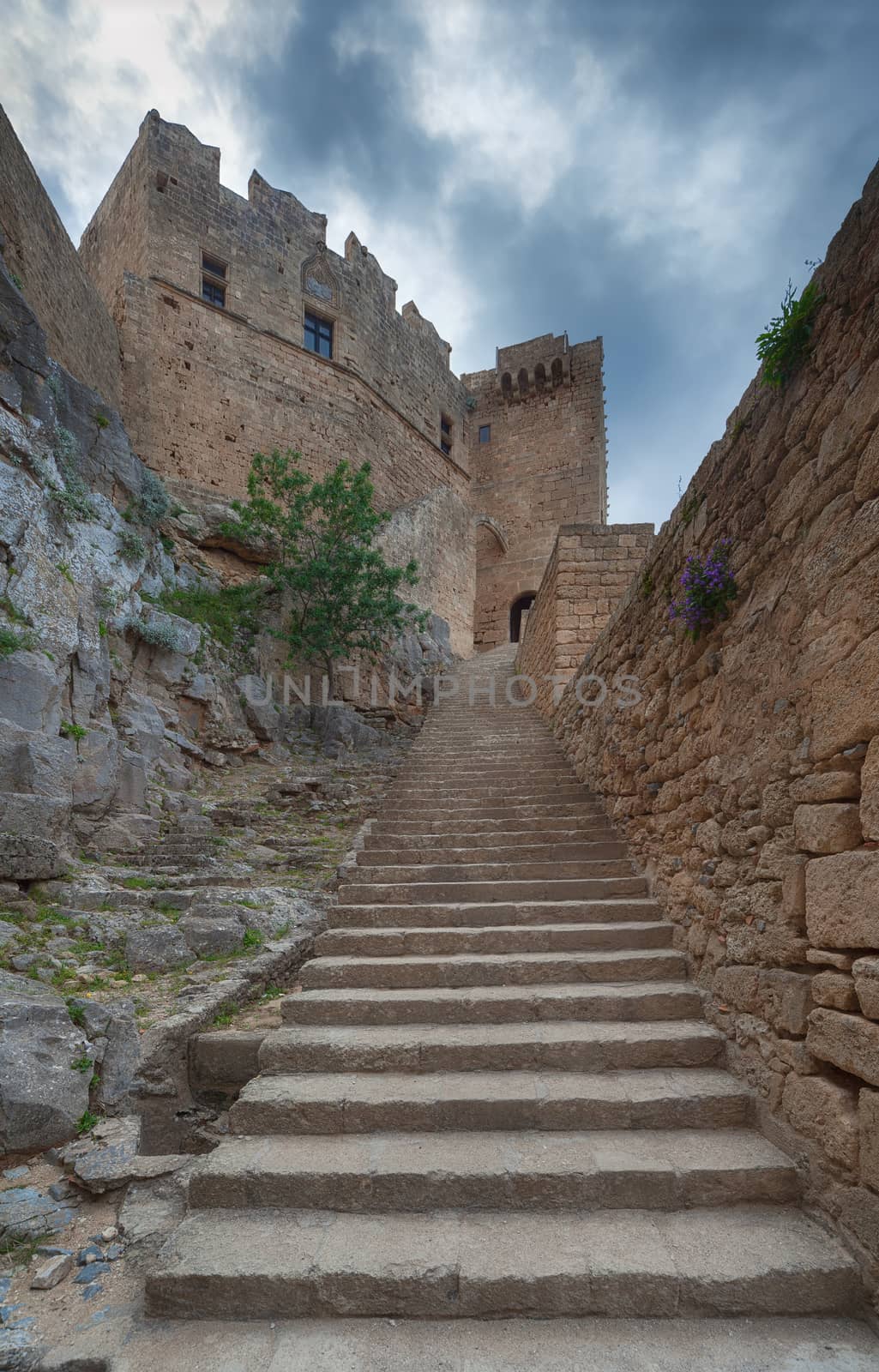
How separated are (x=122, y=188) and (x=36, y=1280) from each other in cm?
2253

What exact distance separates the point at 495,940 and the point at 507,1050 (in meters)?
0.96

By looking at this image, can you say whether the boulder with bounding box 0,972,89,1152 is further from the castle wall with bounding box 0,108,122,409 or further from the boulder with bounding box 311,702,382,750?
the castle wall with bounding box 0,108,122,409

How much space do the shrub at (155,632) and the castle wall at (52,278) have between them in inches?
211

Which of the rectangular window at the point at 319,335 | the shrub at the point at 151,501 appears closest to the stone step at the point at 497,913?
the shrub at the point at 151,501

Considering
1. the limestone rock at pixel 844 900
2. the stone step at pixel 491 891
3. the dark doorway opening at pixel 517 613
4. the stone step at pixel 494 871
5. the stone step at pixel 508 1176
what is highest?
the dark doorway opening at pixel 517 613

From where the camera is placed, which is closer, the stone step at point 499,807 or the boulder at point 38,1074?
the boulder at point 38,1074

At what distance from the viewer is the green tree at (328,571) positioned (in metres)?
12.8

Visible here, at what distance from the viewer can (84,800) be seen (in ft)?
22.7

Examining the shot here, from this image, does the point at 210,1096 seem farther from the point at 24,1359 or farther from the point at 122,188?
the point at 122,188

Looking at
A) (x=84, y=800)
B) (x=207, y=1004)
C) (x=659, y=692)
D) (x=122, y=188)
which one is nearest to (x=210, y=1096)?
(x=207, y=1004)

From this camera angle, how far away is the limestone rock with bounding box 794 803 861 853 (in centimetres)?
212

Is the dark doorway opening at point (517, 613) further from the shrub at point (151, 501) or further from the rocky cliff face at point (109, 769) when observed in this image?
the shrub at point (151, 501)

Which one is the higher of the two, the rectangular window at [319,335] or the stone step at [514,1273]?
the rectangular window at [319,335]

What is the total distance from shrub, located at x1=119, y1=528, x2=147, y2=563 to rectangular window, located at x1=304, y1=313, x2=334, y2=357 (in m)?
12.4
